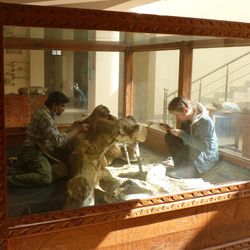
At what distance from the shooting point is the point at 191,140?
1974mm

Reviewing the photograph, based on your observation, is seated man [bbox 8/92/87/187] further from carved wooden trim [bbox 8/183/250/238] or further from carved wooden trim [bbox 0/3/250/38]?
carved wooden trim [bbox 0/3/250/38]

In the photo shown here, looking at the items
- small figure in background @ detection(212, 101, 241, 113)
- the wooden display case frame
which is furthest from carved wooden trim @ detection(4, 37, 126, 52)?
small figure in background @ detection(212, 101, 241, 113)

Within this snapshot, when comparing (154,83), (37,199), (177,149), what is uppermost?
(154,83)

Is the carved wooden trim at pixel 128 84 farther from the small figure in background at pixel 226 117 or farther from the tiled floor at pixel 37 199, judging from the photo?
the small figure in background at pixel 226 117

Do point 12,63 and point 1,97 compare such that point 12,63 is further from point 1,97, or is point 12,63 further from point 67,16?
point 67,16

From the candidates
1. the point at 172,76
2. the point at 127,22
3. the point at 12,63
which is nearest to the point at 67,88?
the point at 12,63

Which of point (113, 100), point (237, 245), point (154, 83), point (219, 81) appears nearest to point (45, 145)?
point (113, 100)

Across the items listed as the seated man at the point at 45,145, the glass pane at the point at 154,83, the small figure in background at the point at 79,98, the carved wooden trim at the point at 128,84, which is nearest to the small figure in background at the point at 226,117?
the glass pane at the point at 154,83

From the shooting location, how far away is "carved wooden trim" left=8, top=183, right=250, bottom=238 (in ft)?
4.94

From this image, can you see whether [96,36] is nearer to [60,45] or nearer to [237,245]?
[60,45]

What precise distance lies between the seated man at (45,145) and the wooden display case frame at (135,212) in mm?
148

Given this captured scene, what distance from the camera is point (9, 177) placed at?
1505mm

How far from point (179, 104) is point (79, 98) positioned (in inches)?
21.2

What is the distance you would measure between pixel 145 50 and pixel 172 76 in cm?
20
